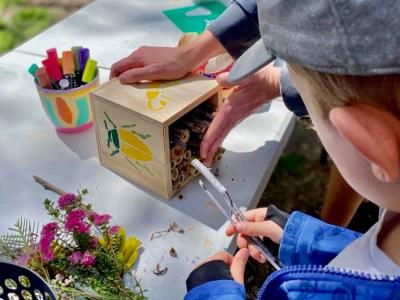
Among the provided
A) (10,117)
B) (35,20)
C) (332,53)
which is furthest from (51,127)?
(35,20)

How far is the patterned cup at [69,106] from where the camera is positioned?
0.87 meters

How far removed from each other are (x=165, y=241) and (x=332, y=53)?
0.44 meters

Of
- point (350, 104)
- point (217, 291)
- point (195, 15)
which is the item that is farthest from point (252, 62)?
point (195, 15)

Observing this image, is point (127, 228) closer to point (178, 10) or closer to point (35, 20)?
point (178, 10)

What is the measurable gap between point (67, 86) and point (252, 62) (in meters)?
0.45

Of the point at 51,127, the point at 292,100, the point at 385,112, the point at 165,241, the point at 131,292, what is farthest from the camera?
the point at 51,127

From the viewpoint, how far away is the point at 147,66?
0.82 m

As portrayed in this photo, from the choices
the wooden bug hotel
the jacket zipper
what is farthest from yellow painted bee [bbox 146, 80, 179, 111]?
the jacket zipper

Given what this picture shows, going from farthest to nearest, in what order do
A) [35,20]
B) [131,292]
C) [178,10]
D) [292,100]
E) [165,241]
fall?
[35,20], [178,10], [292,100], [165,241], [131,292]

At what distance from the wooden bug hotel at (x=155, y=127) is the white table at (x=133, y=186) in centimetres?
3

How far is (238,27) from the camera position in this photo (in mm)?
926

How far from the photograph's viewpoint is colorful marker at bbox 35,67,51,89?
88 centimetres

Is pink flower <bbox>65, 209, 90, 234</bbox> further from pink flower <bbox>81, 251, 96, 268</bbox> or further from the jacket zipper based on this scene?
the jacket zipper

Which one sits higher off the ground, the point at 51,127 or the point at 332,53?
the point at 332,53
